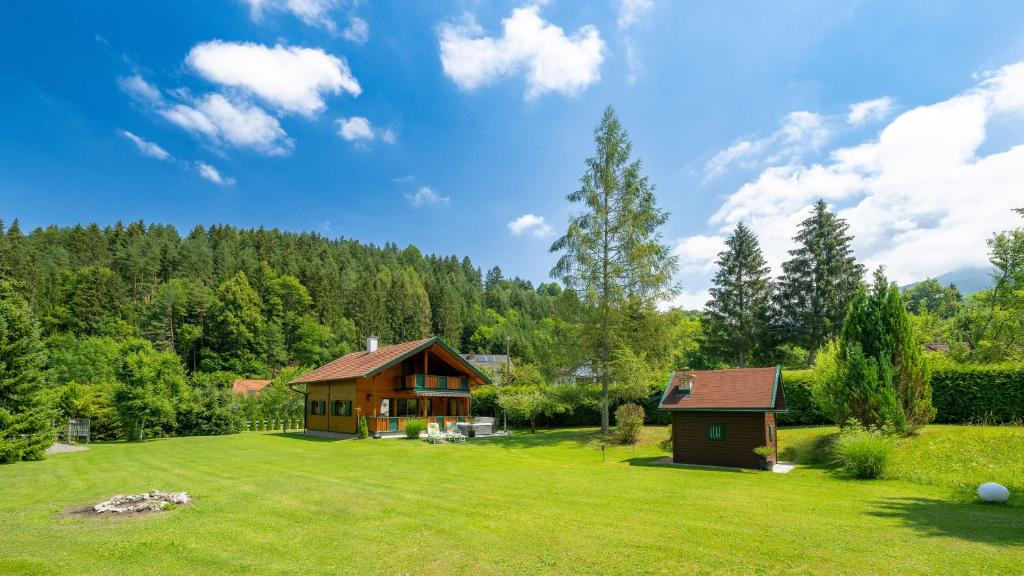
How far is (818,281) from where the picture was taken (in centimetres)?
3919

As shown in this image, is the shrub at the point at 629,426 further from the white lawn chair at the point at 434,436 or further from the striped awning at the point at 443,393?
the striped awning at the point at 443,393

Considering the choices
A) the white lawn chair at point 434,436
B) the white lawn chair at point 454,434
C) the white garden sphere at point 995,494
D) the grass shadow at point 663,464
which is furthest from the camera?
the white lawn chair at point 454,434

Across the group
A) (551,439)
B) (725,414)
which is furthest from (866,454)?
(551,439)

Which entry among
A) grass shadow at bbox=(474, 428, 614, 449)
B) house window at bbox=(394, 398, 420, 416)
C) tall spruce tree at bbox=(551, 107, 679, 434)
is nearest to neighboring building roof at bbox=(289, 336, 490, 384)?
house window at bbox=(394, 398, 420, 416)

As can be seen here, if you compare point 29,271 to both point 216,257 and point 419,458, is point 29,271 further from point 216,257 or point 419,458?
point 419,458

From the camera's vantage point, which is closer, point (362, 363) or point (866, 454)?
point (866, 454)

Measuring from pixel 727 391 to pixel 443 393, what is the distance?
1690 centimetres

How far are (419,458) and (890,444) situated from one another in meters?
14.6

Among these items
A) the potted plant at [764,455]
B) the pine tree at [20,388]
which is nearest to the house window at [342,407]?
the pine tree at [20,388]

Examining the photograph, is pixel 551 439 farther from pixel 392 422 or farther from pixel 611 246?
pixel 611 246

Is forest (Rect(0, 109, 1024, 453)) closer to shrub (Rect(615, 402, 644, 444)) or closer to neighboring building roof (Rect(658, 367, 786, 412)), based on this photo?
shrub (Rect(615, 402, 644, 444))

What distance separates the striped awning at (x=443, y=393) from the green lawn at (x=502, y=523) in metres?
12.3

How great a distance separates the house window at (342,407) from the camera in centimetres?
2834

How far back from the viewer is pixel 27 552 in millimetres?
6781
